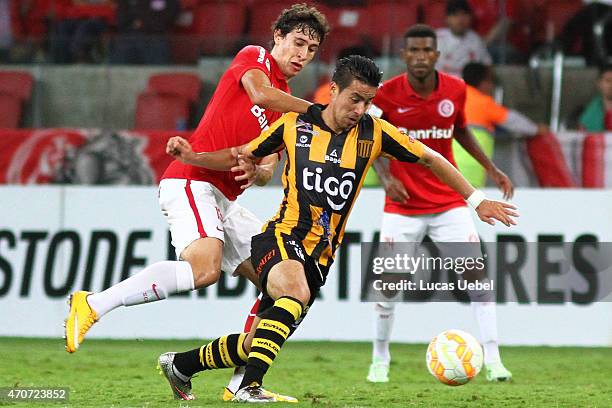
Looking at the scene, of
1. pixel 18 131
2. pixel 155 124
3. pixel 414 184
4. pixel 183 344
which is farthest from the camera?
pixel 155 124

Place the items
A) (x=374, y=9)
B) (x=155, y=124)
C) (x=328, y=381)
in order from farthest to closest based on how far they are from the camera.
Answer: (x=374, y=9)
(x=155, y=124)
(x=328, y=381)

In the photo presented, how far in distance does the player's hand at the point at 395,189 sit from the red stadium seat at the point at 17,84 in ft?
17.5

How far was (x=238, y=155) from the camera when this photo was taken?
21.1 feet

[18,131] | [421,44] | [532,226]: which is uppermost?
[421,44]

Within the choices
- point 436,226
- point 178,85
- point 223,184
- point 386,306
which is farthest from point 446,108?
point 178,85

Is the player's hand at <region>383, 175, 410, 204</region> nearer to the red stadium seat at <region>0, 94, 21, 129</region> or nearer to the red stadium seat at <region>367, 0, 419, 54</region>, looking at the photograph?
the red stadium seat at <region>367, 0, 419, 54</region>

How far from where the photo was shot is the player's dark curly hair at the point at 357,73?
6.09m

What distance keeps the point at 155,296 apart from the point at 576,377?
3.46m

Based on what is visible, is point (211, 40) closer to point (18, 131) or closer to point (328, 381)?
point (18, 131)

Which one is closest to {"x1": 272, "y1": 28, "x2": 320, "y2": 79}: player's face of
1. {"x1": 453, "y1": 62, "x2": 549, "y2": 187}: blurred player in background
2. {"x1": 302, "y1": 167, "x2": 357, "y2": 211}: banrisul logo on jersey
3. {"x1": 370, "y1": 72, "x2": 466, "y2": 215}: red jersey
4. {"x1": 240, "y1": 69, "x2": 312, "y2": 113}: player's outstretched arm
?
{"x1": 240, "y1": 69, "x2": 312, "y2": 113}: player's outstretched arm

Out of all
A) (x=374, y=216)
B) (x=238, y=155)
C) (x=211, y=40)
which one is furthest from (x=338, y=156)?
(x=211, y=40)

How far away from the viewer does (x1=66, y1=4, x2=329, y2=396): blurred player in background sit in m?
6.36

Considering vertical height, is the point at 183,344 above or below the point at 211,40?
below

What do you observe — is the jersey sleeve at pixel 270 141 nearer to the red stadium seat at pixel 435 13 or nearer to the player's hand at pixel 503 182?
the player's hand at pixel 503 182
